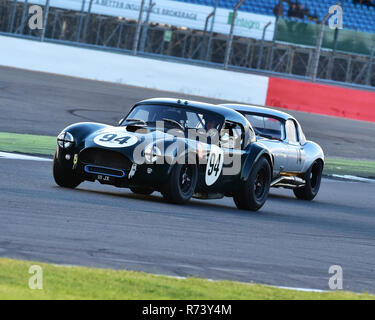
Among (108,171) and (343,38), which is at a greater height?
(343,38)

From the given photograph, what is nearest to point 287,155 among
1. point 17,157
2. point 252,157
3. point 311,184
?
point 311,184

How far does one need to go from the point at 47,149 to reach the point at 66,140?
Result: 5.17m

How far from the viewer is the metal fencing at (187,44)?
35188 millimetres

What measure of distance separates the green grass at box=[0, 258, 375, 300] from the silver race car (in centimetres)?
715

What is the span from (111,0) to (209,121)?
2699cm

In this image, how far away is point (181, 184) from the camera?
10812 millimetres

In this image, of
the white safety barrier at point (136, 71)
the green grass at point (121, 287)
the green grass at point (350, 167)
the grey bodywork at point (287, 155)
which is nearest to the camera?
the green grass at point (121, 287)

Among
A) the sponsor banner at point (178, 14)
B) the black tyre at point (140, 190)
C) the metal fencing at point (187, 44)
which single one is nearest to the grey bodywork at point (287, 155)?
the black tyre at point (140, 190)

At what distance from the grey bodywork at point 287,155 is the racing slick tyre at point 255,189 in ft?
3.22

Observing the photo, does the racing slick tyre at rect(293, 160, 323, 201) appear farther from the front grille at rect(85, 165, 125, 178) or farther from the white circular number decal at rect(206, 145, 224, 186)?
the front grille at rect(85, 165, 125, 178)

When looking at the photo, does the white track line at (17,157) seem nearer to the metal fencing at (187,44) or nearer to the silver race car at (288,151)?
the silver race car at (288,151)

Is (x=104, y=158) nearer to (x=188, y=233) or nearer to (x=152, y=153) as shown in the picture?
(x=152, y=153)
